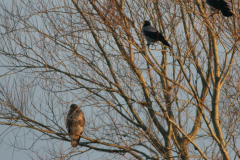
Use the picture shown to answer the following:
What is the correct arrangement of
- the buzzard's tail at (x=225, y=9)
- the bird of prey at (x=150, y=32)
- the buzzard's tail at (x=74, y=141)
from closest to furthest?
the buzzard's tail at (x=225, y=9) → the buzzard's tail at (x=74, y=141) → the bird of prey at (x=150, y=32)

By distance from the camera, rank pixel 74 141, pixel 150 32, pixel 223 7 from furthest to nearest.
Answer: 1. pixel 150 32
2. pixel 74 141
3. pixel 223 7

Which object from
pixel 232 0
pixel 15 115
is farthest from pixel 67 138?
pixel 232 0

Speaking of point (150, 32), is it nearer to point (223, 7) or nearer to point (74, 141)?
point (223, 7)

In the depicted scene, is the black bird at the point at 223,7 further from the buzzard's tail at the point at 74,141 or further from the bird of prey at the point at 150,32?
the buzzard's tail at the point at 74,141

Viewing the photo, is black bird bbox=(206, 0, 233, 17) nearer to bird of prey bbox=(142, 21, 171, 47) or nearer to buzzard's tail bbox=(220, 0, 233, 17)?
buzzard's tail bbox=(220, 0, 233, 17)

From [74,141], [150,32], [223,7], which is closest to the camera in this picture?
[223,7]

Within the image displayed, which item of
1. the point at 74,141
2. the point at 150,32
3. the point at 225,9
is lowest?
the point at 74,141

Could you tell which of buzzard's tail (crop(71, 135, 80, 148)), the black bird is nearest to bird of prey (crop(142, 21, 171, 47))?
the black bird

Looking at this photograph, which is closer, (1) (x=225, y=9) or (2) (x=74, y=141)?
(1) (x=225, y=9)

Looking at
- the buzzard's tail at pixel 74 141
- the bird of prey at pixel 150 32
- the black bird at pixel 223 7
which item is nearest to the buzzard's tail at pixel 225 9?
the black bird at pixel 223 7

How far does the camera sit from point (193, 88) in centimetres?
516

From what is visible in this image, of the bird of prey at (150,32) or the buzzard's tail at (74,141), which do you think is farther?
the bird of prey at (150,32)

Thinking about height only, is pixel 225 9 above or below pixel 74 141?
above

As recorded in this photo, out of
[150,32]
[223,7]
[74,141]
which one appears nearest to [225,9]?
[223,7]
